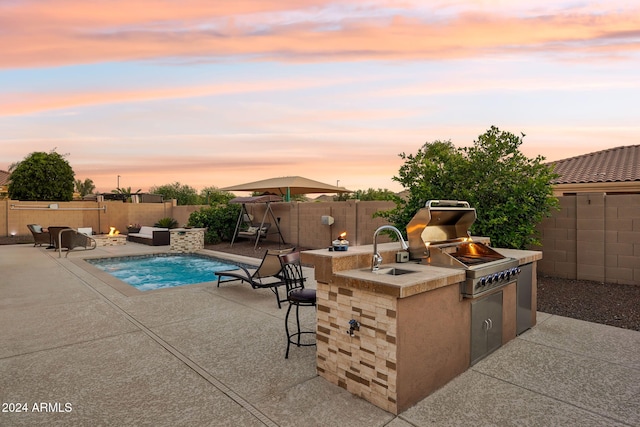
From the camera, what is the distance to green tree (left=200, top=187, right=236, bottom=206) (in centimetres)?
1705

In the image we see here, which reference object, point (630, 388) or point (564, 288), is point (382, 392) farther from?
point (564, 288)

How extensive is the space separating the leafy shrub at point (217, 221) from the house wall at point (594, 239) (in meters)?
11.7

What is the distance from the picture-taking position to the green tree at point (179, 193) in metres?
41.0

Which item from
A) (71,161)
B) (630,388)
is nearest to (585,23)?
(630,388)

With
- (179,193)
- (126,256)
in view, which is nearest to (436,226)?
(126,256)

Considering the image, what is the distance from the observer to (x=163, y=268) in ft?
37.6

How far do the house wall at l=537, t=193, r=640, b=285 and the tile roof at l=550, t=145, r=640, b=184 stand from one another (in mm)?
4401

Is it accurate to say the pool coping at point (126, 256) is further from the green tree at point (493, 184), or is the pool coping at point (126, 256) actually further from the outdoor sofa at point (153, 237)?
the green tree at point (493, 184)

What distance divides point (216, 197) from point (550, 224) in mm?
27005

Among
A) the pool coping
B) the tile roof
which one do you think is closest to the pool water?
the pool coping

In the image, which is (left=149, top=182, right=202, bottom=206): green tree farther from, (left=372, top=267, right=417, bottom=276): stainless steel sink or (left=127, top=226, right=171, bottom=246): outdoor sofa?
(left=372, top=267, right=417, bottom=276): stainless steel sink

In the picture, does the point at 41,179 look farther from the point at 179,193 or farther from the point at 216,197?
the point at 179,193

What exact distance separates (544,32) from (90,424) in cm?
996

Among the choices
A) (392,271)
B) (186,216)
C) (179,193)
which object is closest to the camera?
(392,271)
